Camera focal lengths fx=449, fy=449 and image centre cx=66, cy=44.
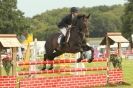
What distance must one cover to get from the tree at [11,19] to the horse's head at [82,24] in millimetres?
48975

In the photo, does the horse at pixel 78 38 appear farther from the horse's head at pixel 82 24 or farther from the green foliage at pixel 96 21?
the green foliage at pixel 96 21

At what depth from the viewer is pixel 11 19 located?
207ft

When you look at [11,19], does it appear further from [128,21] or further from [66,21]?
[66,21]

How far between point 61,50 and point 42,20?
10863 centimetres

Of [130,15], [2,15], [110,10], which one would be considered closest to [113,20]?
[110,10]

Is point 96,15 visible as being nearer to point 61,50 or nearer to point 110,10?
point 110,10

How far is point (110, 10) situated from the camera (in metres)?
145

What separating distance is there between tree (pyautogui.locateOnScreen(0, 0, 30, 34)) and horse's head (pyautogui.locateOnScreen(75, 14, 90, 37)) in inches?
1928

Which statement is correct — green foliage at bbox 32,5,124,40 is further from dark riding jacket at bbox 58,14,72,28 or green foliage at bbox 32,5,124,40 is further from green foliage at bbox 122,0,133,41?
dark riding jacket at bbox 58,14,72,28

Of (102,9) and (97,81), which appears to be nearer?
(97,81)

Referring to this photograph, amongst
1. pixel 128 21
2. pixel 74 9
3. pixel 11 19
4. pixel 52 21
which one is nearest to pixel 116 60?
pixel 74 9

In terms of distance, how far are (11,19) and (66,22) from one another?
5067cm

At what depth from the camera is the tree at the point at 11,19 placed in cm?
6166

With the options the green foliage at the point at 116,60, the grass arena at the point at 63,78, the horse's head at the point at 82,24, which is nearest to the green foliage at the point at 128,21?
the green foliage at the point at 116,60
